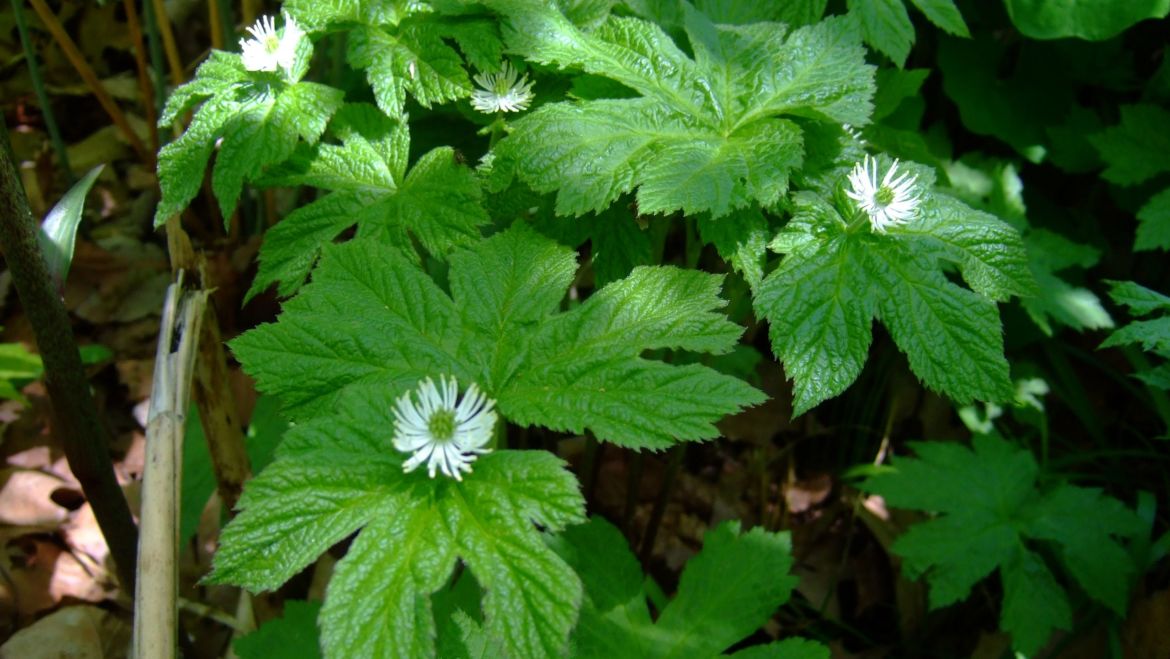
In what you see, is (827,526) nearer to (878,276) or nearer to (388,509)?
(878,276)

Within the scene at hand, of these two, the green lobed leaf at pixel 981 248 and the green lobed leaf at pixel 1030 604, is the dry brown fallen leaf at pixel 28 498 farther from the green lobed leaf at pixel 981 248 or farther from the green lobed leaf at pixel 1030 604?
the green lobed leaf at pixel 1030 604

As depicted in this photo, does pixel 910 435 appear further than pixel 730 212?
Yes

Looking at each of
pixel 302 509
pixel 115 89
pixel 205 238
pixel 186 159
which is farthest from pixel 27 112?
pixel 302 509

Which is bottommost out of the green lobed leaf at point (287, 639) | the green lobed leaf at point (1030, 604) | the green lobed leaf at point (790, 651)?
the green lobed leaf at point (1030, 604)

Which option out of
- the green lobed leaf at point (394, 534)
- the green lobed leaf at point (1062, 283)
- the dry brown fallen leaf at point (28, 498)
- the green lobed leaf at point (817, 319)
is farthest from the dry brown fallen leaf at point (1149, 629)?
the dry brown fallen leaf at point (28, 498)

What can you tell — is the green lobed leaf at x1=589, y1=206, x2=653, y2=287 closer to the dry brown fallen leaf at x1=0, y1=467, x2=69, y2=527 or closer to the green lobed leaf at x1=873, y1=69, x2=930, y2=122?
the green lobed leaf at x1=873, y1=69, x2=930, y2=122

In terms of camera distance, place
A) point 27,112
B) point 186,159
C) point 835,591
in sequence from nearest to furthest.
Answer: point 186,159 < point 835,591 < point 27,112

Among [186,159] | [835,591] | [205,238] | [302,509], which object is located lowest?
[835,591]

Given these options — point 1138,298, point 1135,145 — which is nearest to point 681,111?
point 1138,298
